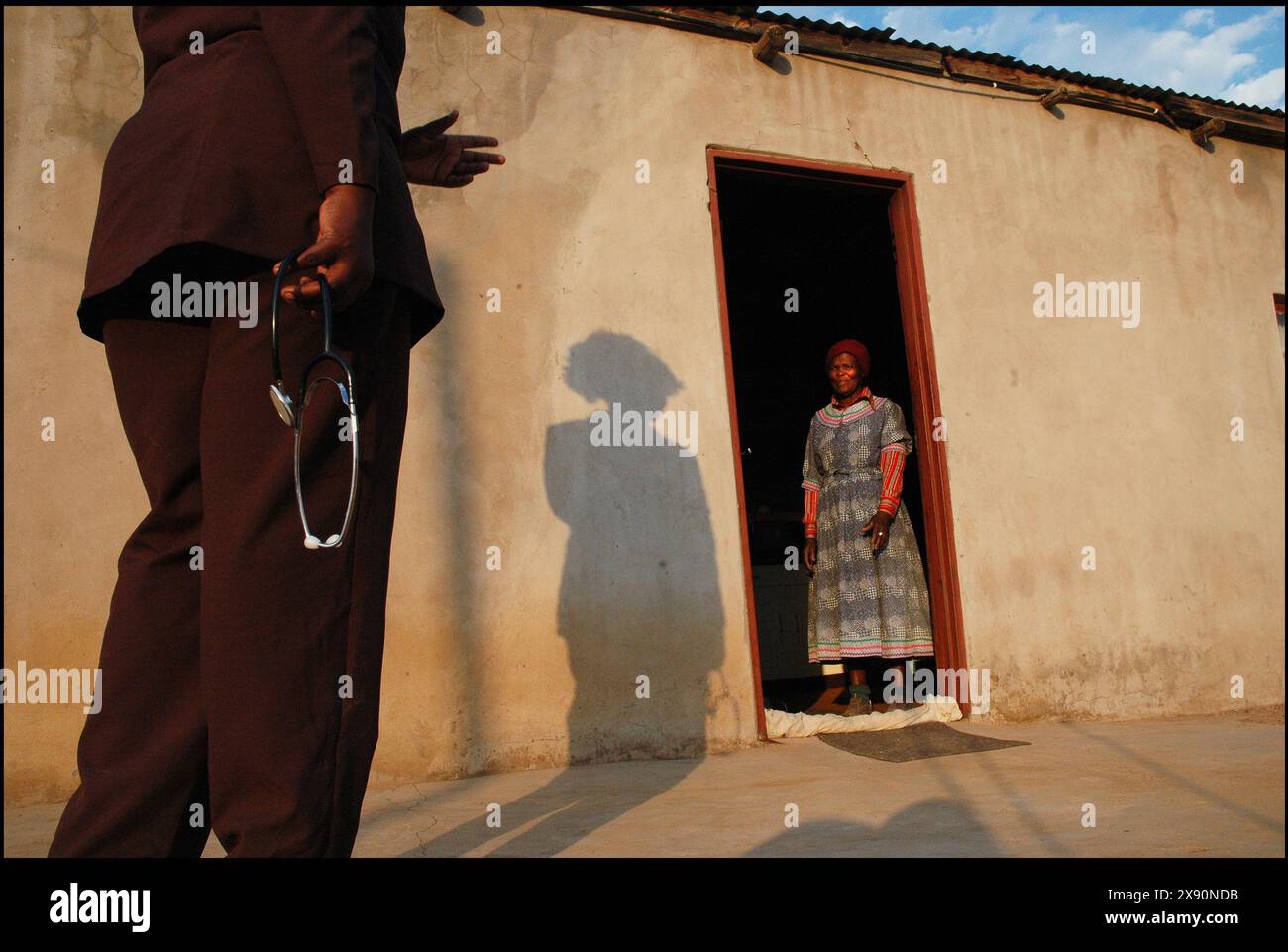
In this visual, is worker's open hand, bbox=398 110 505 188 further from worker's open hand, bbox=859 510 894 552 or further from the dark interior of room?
the dark interior of room

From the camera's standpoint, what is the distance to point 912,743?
425 cm

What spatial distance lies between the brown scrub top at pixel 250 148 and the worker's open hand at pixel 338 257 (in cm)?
3

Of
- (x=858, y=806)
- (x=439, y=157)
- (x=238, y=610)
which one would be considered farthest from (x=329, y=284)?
(x=858, y=806)

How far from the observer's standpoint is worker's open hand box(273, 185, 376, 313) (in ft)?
4.53

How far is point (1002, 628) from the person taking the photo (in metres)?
5.06

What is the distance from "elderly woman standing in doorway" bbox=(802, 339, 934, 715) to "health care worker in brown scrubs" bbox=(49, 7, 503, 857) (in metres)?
3.85

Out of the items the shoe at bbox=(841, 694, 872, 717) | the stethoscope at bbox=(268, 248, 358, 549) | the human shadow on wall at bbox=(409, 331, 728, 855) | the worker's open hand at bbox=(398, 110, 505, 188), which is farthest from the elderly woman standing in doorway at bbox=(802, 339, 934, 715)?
the stethoscope at bbox=(268, 248, 358, 549)

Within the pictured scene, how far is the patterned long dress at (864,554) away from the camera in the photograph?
5.00 metres

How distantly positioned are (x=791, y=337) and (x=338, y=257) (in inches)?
356

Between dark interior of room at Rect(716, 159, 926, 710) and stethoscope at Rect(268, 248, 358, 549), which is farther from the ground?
dark interior of room at Rect(716, 159, 926, 710)

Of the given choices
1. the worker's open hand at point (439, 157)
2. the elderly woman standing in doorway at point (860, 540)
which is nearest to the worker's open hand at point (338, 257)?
the worker's open hand at point (439, 157)

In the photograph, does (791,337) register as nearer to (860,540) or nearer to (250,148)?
(860,540)

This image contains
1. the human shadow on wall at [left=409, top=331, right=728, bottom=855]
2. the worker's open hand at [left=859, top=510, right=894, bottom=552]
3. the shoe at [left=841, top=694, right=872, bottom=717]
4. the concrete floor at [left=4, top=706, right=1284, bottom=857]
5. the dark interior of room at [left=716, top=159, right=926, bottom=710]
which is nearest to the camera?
the concrete floor at [left=4, top=706, right=1284, bottom=857]
